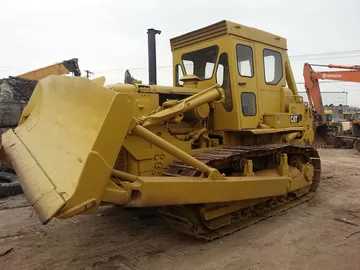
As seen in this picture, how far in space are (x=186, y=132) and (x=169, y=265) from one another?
203cm

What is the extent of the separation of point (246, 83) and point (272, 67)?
1.03 metres

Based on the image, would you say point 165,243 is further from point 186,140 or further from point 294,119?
point 294,119

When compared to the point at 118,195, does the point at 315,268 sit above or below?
below

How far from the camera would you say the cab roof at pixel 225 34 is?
5.29 meters

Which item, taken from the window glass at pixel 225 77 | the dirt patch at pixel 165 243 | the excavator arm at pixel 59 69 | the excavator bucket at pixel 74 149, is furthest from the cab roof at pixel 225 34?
the excavator arm at pixel 59 69

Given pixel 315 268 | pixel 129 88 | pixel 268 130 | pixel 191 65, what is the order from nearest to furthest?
pixel 315 268, pixel 129 88, pixel 268 130, pixel 191 65

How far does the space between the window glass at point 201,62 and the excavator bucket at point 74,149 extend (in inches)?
97.8

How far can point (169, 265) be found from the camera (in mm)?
3723

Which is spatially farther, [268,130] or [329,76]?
[329,76]

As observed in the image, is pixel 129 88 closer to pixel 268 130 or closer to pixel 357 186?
pixel 268 130

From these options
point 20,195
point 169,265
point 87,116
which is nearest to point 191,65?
point 87,116

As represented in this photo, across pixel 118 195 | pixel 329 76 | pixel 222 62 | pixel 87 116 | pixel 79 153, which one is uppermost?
pixel 329 76

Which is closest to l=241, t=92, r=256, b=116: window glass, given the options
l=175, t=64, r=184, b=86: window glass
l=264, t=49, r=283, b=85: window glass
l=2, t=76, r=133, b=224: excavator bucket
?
l=264, t=49, r=283, b=85: window glass

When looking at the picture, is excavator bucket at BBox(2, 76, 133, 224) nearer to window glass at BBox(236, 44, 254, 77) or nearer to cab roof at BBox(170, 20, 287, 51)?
cab roof at BBox(170, 20, 287, 51)
